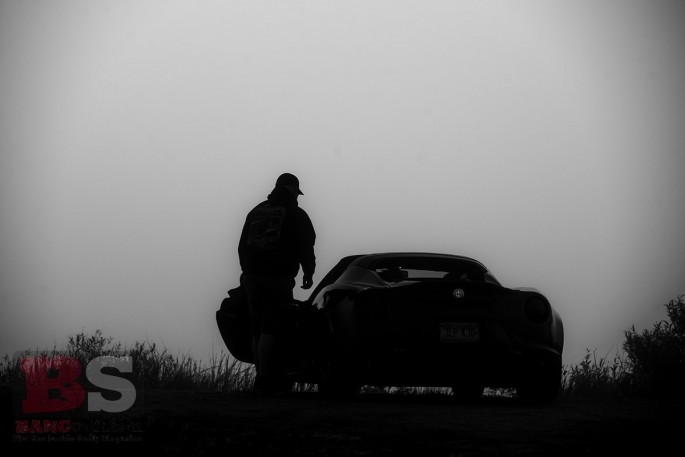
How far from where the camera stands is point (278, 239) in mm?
9062

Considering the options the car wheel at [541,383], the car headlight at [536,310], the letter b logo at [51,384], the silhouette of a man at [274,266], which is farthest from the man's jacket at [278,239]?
the car wheel at [541,383]

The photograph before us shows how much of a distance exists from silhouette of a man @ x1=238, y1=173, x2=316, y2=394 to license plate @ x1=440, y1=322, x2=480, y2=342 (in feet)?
4.72

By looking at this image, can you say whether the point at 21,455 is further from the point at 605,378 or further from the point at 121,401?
the point at 605,378

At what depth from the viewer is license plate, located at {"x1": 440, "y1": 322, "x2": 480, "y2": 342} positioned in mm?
8258

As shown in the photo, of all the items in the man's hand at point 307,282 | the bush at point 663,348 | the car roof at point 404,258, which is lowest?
the bush at point 663,348

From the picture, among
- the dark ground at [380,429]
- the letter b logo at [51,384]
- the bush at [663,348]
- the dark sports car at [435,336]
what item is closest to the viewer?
the dark ground at [380,429]

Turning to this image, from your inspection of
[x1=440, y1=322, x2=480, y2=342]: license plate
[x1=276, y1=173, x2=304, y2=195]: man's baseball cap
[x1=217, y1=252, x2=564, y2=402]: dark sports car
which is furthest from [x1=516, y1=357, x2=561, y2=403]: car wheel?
[x1=276, y1=173, x2=304, y2=195]: man's baseball cap

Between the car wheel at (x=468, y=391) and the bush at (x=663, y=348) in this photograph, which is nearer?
the car wheel at (x=468, y=391)

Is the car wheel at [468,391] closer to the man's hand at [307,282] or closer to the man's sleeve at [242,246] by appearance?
the man's hand at [307,282]

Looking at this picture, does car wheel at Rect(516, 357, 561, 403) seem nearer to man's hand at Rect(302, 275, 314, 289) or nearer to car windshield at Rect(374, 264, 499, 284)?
car windshield at Rect(374, 264, 499, 284)

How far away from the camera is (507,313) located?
8.46 m

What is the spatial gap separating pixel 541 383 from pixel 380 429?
9.65 feet

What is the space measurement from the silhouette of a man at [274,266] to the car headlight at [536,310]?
6.43 ft

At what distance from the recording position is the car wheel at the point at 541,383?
27.8 feet
